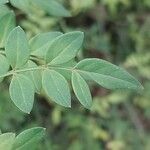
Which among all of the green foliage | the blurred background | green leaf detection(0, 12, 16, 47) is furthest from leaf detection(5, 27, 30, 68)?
the blurred background

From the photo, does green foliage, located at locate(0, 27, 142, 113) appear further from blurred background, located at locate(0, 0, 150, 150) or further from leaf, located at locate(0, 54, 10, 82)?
blurred background, located at locate(0, 0, 150, 150)

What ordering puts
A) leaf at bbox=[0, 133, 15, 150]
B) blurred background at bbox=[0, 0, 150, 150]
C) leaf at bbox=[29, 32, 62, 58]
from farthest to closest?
blurred background at bbox=[0, 0, 150, 150] < leaf at bbox=[29, 32, 62, 58] < leaf at bbox=[0, 133, 15, 150]

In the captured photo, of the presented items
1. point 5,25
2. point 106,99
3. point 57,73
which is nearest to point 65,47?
point 57,73

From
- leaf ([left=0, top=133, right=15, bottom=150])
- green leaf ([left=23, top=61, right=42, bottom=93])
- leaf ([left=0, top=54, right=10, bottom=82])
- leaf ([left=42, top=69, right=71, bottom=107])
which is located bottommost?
leaf ([left=0, top=133, right=15, bottom=150])

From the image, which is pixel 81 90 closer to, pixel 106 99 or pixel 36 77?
pixel 36 77

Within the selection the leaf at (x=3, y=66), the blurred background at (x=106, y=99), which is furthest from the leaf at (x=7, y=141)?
the blurred background at (x=106, y=99)

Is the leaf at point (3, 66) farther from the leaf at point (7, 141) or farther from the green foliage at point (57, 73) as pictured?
the leaf at point (7, 141)
